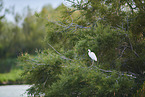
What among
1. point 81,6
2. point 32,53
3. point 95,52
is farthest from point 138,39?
point 32,53

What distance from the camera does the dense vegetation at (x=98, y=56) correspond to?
5.32m

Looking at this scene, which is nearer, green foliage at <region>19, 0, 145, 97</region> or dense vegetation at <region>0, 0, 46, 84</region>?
green foliage at <region>19, 0, 145, 97</region>

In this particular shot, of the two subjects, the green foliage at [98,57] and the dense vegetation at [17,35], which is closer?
the green foliage at [98,57]

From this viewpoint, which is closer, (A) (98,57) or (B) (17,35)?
(A) (98,57)

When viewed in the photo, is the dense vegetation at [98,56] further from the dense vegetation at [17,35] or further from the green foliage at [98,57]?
the dense vegetation at [17,35]

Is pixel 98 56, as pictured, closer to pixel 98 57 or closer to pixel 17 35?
pixel 98 57

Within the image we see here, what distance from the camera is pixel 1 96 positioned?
1117 centimetres

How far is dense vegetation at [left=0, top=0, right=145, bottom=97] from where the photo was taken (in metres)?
5.32

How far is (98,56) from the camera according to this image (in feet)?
20.0

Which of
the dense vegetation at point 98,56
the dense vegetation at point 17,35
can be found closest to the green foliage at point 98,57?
the dense vegetation at point 98,56

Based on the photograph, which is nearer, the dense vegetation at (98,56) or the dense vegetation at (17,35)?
the dense vegetation at (98,56)

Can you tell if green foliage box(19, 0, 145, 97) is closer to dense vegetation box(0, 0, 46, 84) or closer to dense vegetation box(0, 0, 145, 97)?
dense vegetation box(0, 0, 145, 97)

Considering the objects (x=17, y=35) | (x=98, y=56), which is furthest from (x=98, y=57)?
(x=17, y=35)

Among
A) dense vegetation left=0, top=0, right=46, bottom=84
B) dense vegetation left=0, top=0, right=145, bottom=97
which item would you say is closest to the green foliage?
dense vegetation left=0, top=0, right=145, bottom=97
